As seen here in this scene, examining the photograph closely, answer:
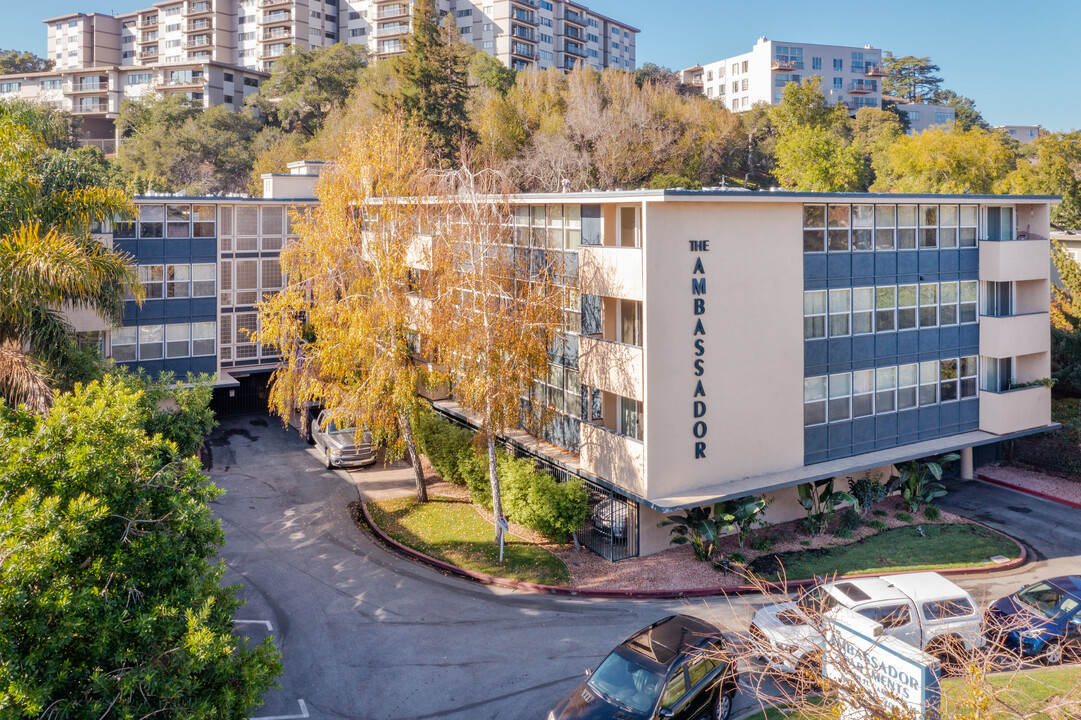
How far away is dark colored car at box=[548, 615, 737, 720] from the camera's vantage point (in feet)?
43.9

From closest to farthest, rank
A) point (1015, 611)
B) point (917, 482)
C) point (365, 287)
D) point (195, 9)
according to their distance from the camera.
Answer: point (1015, 611) < point (365, 287) < point (917, 482) < point (195, 9)

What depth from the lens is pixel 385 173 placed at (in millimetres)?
24859

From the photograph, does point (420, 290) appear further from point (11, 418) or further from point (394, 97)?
point (394, 97)

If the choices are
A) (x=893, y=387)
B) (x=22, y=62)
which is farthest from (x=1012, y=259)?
(x=22, y=62)

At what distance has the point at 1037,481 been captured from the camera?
2955 cm

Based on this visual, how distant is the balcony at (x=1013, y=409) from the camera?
1097 inches

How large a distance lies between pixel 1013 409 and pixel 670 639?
1959cm

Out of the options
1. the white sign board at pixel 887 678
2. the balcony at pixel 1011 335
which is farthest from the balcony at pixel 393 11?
the white sign board at pixel 887 678

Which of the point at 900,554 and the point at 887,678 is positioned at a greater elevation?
the point at 887,678

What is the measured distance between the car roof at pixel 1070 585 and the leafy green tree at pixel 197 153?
64.0m

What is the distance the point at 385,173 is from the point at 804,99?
145 feet

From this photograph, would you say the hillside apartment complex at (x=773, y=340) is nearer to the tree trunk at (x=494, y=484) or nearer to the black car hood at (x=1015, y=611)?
the tree trunk at (x=494, y=484)

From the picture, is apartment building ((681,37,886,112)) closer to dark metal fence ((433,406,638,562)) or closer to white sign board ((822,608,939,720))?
dark metal fence ((433,406,638,562))

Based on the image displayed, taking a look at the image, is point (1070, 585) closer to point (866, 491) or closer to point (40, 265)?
point (866, 491)
